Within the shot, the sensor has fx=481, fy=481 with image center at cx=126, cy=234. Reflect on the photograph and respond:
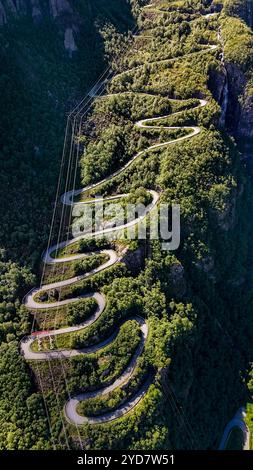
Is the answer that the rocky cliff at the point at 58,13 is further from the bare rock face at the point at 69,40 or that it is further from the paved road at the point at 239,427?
the paved road at the point at 239,427

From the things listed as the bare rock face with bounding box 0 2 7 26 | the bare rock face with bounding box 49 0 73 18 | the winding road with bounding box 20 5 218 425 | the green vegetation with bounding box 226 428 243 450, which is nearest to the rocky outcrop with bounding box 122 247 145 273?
the winding road with bounding box 20 5 218 425

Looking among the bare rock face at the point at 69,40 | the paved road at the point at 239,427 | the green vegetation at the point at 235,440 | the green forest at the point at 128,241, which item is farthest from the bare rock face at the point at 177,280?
the bare rock face at the point at 69,40

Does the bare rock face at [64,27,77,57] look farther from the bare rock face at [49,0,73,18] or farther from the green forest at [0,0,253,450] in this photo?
the bare rock face at [49,0,73,18]

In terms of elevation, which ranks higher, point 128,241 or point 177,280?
point 128,241

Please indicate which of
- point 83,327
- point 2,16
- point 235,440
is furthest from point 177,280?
point 2,16

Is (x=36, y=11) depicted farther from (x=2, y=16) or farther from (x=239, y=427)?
(x=239, y=427)

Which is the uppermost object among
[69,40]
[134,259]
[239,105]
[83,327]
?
[69,40]
